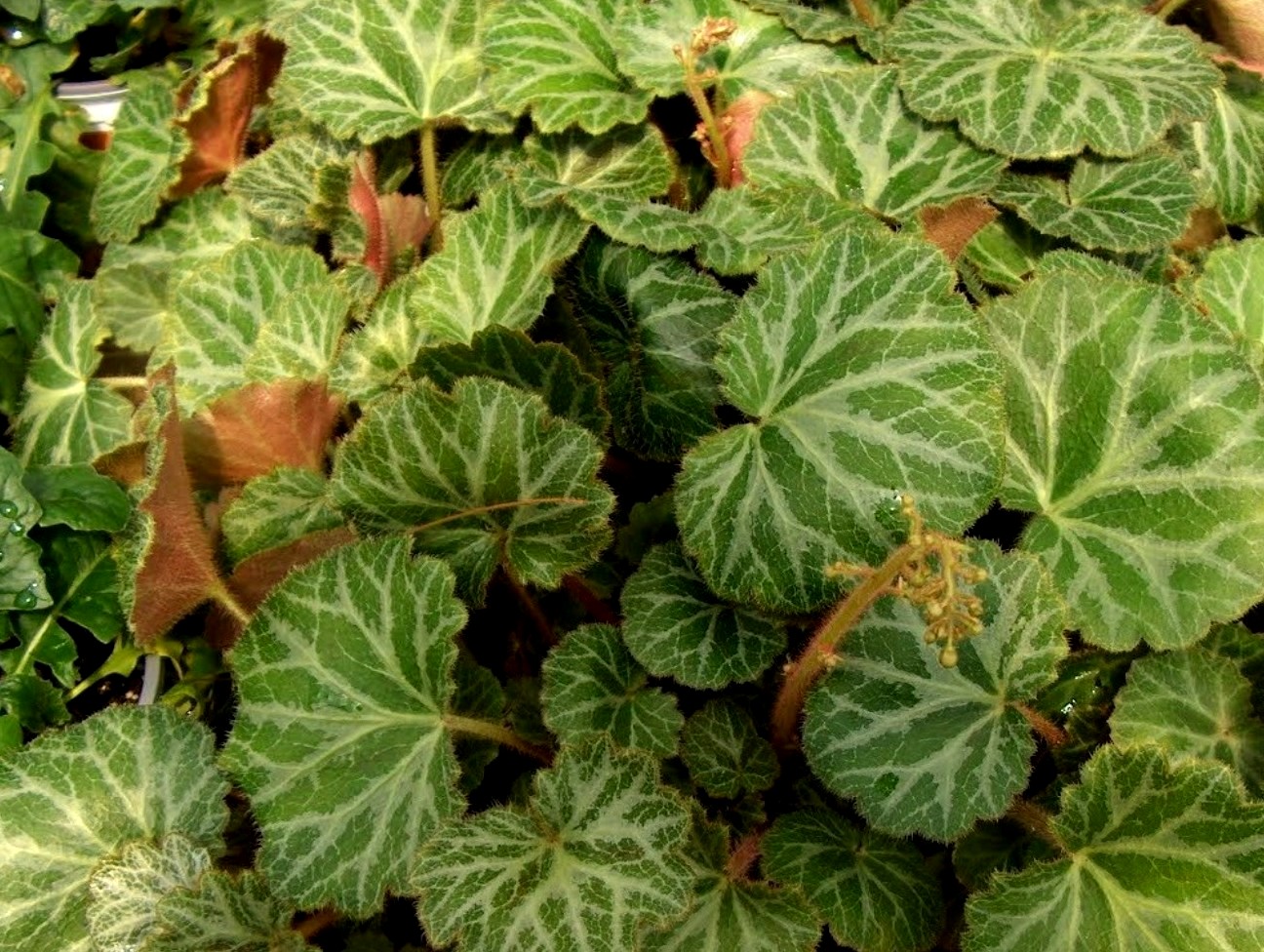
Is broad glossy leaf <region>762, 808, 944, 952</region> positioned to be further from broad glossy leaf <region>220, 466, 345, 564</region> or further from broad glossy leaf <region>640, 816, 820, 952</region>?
broad glossy leaf <region>220, 466, 345, 564</region>

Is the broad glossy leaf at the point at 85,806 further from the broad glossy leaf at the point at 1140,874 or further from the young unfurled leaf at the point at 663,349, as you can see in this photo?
the broad glossy leaf at the point at 1140,874

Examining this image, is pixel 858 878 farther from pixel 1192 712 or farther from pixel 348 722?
pixel 348 722

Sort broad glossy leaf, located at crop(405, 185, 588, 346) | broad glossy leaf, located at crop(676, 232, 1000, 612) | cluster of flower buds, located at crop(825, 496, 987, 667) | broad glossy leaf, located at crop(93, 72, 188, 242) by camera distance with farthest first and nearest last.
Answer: broad glossy leaf, located at crop(93, 72, 188, 242)
broad glossy leaf, located at crop(405, 185, 588, 346)
broad glossy leaf, located at crop(676, 232, 1000, 612)
cluster of flower buds, located at crop(825, 496, 987, 667)

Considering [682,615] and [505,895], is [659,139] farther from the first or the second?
[505,895]

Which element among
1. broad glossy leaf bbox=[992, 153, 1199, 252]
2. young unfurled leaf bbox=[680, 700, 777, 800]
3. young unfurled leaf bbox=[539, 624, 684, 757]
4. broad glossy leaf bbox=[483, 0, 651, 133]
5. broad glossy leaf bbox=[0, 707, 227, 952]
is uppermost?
broad glossy leaf bbox=[483, 0, 651, 133]

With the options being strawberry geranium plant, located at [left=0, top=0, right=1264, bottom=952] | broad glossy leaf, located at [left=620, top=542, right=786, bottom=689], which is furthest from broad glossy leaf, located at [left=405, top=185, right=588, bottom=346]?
broad glossy leaf, located at [left=620, top=542, right=786, bottom=689]

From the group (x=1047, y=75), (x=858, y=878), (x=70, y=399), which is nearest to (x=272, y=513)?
(x=70, y=399)

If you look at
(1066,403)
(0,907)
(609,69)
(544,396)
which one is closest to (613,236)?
(544,396)
